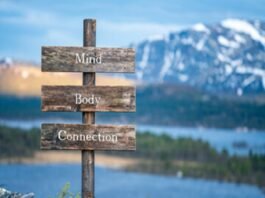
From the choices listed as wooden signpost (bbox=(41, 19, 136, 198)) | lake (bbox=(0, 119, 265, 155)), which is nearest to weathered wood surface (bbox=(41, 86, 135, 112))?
wooden signpost (bbox=(41, 19, 136, 198))

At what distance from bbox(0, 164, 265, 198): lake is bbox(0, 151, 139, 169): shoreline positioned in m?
0.66

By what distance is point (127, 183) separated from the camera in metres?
82.7

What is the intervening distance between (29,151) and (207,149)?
79.6 ft

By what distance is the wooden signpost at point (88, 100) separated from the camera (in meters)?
10.2

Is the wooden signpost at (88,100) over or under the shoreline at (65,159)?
over

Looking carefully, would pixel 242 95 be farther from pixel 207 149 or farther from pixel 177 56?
pixel 177 56

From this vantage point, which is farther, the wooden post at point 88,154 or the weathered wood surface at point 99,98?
the wooden post at point 88,154

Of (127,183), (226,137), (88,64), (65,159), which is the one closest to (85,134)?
(88,64)

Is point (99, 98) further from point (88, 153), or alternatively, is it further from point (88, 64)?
point (88, 153)

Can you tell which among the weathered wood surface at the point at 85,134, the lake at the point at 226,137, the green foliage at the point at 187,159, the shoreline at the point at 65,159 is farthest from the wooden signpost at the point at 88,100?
the lake at the point at 226,137

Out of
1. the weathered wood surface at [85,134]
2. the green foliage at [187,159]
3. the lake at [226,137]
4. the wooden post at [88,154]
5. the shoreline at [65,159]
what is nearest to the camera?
the weathered wood surface at [85,134]

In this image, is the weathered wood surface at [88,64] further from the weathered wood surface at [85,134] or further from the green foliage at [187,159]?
the green foliage at [187,159]

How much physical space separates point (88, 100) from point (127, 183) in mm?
73053

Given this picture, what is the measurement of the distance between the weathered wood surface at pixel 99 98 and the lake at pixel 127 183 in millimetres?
48392
